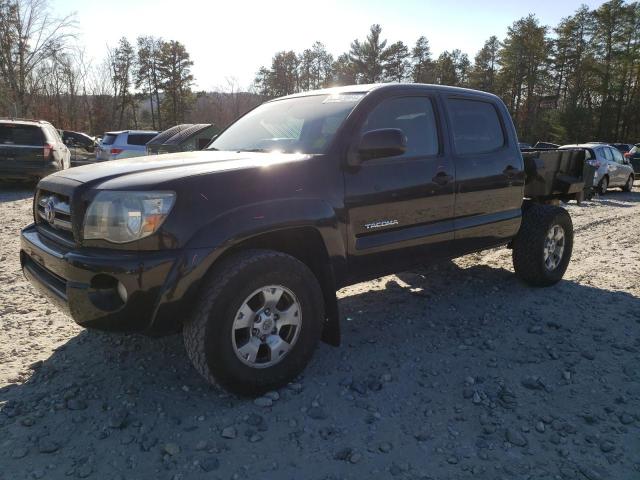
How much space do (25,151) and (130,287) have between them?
10590 millimetres

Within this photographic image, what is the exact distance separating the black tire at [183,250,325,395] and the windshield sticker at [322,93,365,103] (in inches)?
52.4

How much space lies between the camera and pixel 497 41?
53656mm

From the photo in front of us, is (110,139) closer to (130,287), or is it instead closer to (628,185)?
(130,287)

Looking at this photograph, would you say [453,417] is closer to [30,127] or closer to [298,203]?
[298,203]

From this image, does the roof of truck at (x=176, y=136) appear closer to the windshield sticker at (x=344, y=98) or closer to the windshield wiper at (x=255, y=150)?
the windshield wiper at (x=255, y=150)

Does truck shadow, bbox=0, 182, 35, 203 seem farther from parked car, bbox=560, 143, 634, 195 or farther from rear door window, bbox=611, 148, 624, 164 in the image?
rear door window, bbox=611, 148, 624, 164

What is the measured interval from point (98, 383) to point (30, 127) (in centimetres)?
1046

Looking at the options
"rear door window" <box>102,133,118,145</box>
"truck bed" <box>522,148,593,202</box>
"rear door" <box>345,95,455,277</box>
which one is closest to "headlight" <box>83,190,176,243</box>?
"rear door" <box>345,95,455,277</box>

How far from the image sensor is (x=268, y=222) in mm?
2777

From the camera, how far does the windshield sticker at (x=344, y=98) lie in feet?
11.5

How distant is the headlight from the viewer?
8.25 ft

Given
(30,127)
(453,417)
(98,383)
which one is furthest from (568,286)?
(30,127)

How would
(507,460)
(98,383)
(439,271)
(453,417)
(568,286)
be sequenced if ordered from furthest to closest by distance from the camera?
(439,271)
(568,286)
(98,383)
(453,417)
(507,460)

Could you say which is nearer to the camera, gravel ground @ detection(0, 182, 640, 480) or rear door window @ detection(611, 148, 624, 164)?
gravel ground @ detection(0, 182, 640, 480)
